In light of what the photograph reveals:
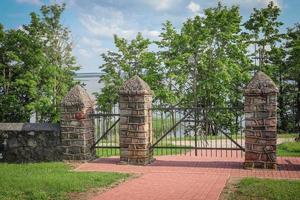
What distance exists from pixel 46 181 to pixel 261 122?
5.45 m

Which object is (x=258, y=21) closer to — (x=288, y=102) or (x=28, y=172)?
(x=288, y=102)

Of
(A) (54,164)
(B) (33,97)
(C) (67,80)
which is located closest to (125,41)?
(C) (67,80)

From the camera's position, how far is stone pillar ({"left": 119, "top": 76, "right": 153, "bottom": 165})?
11445 mm

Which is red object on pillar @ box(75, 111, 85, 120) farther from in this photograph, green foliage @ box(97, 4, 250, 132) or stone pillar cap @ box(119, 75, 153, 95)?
green foliage @ box(97, 4, 250, 132)

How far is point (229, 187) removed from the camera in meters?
8.52

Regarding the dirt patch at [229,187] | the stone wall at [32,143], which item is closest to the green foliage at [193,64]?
the stone wall at [32,143]

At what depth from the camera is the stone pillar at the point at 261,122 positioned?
10.4 metres

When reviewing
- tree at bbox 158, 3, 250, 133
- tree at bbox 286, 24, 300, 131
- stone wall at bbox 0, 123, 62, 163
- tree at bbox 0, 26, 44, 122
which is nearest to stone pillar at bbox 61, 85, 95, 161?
stone wall at bbox 0, 123, 62, 163

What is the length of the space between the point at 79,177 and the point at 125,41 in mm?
A: 15705

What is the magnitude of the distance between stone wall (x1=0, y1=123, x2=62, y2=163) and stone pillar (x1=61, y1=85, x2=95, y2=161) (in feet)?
0.92

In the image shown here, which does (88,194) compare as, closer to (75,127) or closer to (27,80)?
(75,127)

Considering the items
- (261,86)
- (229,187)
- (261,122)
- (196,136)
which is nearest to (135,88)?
(196,136)

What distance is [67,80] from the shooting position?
23.6 metres

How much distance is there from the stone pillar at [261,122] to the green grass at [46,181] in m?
3.34
